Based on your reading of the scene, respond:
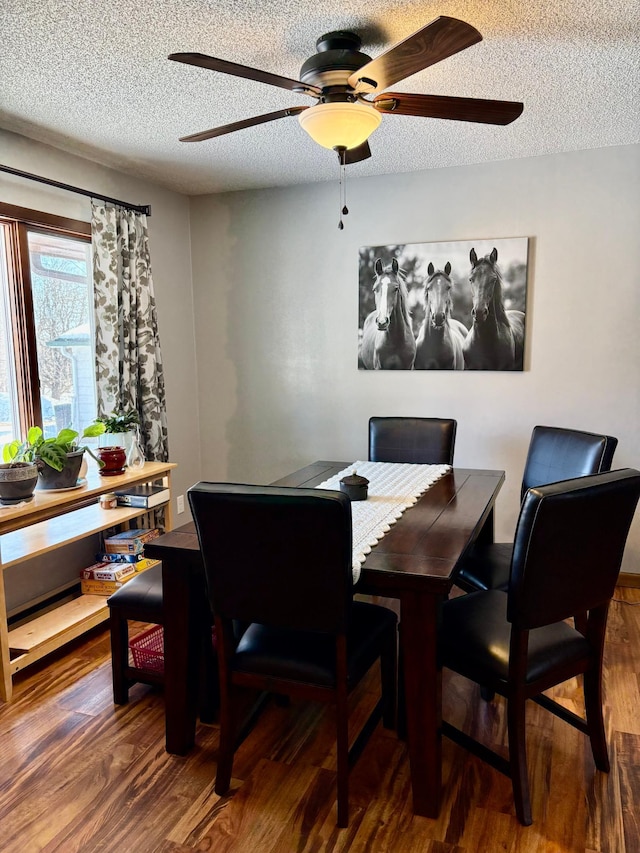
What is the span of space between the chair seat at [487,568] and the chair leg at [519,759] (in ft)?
2.17

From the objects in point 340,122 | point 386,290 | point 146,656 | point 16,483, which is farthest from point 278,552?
point 386,290

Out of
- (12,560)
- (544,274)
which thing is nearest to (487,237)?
Answer: (544,274)

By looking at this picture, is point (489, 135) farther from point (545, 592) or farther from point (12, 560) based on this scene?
point (12, 560)

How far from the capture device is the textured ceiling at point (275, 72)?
71.0 inches

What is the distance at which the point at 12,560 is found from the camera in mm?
2322

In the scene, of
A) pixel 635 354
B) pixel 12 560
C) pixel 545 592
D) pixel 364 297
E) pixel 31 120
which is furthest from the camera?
pixel 364 297

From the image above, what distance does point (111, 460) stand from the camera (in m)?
2.97

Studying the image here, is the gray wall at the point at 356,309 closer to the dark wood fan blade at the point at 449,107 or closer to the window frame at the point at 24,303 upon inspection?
the window frame at the point at 24,303

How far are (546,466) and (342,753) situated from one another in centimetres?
161

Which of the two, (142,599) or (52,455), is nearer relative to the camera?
(142,599)

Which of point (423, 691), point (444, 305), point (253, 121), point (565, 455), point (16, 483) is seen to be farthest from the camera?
point (444, 305)

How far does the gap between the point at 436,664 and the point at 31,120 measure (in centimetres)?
281

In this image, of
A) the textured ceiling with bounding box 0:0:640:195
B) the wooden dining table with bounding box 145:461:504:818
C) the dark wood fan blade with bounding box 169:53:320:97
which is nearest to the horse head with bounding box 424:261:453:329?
the textured ceiling with bounding box 0:0:640:195

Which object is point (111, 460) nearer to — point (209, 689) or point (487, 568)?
point (209, 689)
